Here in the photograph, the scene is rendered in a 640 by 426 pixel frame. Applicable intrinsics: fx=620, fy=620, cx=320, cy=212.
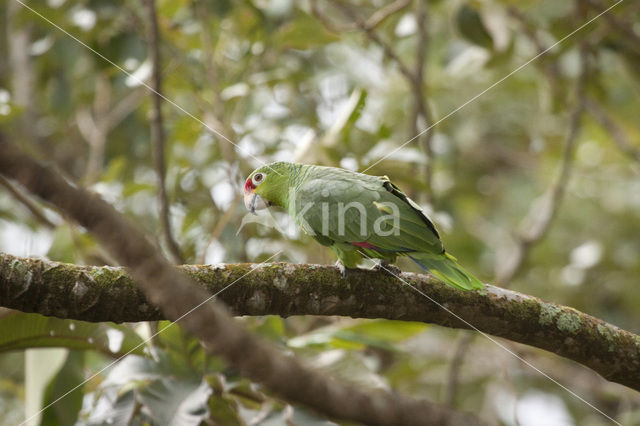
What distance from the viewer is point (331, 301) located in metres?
2.45

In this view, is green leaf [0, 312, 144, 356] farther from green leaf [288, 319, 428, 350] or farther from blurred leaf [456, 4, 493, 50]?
blurred leaf [456, 4, 493, 50]

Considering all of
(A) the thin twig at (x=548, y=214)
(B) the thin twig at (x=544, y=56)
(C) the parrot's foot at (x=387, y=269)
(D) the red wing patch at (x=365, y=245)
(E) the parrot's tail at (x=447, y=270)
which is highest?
(B) the thin twig at (x=544, y=56)

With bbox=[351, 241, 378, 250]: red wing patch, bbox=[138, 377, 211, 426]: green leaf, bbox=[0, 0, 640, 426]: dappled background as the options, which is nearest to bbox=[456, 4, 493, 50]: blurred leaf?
bbox=[0, 0, 640, 426]: dappled background

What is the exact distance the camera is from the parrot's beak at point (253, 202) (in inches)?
143

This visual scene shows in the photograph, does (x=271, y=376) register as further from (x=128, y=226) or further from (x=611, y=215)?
(x=611, y=215)

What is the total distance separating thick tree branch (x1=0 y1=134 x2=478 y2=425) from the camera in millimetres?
942

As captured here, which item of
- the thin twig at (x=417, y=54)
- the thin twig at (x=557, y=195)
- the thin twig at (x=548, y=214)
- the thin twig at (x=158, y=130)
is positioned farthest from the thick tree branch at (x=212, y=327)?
the thin twig at (x=557, y=195)

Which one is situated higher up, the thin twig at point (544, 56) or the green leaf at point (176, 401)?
the thin twig at point (544, 56)

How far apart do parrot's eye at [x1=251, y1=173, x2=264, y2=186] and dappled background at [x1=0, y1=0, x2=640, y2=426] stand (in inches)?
14.9

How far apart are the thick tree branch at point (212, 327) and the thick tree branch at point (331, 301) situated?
3.96 feet

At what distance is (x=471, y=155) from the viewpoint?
7668mm

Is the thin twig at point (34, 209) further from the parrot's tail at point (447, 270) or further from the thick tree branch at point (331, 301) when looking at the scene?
the parrot's tail at point (447, 270)

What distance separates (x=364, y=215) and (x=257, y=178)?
929 millimetres

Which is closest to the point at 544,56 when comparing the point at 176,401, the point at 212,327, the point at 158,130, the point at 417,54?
the point at 417,54
